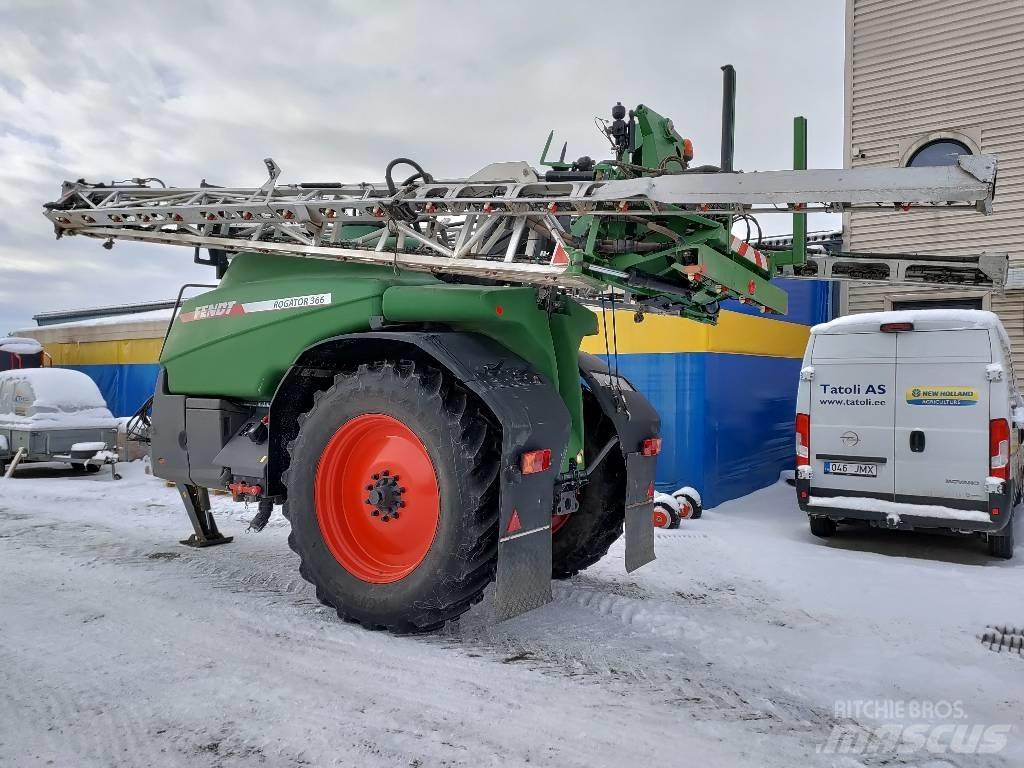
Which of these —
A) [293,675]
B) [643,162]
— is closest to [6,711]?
[293,675]

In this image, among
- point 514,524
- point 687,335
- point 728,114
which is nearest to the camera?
point 514,524

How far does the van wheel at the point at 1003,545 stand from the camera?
260 inches

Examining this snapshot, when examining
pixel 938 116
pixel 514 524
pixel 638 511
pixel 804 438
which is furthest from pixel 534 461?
pixel 938 116

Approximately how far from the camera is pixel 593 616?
437 cm

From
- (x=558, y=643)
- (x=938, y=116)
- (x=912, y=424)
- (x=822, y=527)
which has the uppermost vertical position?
(x=938, y=116)

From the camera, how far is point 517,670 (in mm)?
3521

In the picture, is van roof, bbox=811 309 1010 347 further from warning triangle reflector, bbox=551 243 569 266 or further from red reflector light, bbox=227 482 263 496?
red reflector light, bbox=227 482 263 496

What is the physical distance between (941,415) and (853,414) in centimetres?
74

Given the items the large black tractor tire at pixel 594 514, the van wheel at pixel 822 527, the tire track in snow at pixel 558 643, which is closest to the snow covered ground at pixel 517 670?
the tire track in snow at pixel 558 643

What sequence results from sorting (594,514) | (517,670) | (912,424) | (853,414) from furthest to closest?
(853,414) → (912,424) → (594,514) → (517,670)

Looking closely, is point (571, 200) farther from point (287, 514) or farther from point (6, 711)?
point (6, 711)

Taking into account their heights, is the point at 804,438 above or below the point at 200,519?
above

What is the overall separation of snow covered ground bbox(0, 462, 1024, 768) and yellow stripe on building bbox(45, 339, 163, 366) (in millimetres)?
9758

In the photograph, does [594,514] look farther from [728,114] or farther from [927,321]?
[927,321]
